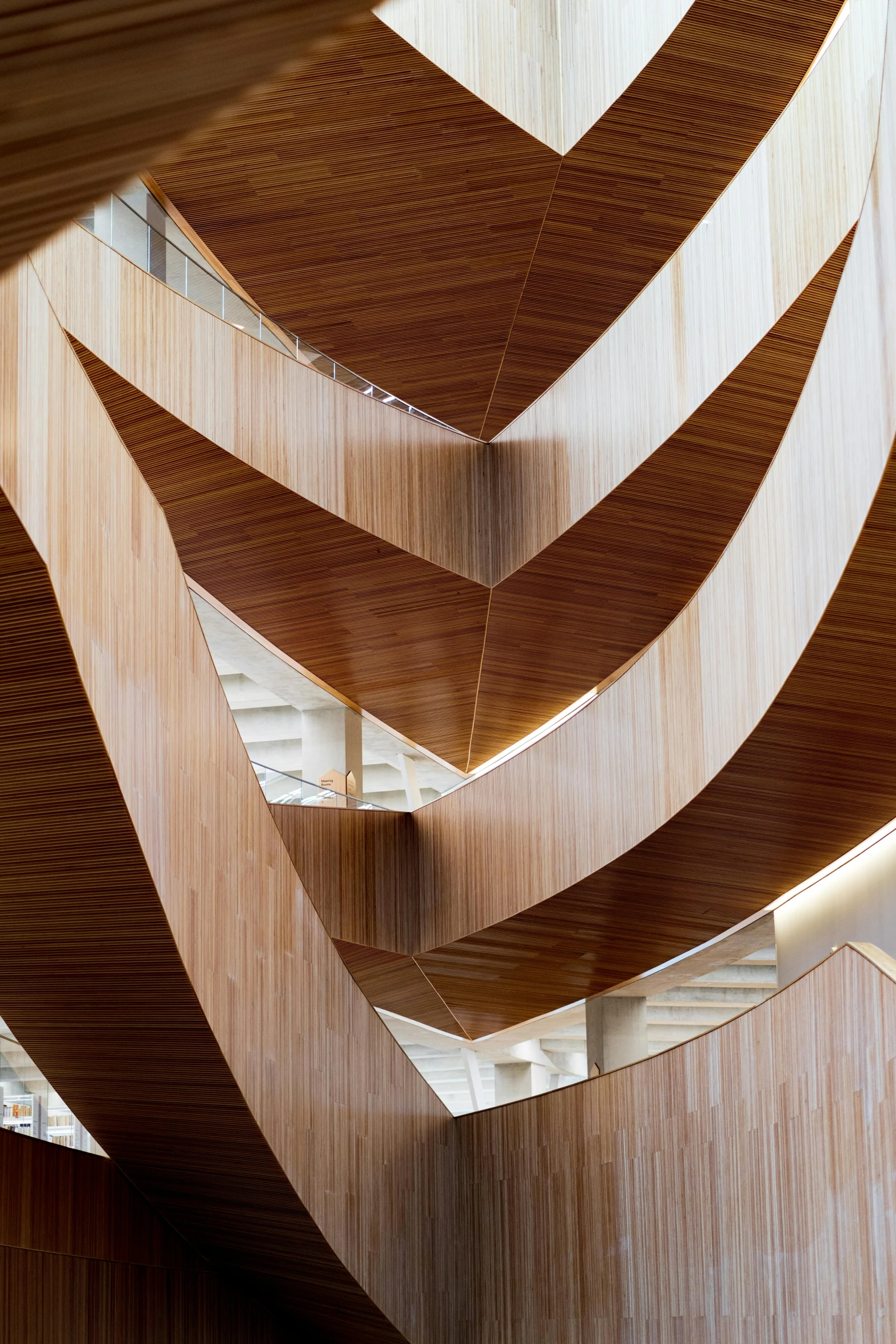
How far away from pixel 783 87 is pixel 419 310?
11.0ft

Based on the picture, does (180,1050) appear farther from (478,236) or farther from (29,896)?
(478,236)

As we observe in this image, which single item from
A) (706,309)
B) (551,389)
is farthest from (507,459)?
(706,309)

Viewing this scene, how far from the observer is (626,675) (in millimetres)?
9508

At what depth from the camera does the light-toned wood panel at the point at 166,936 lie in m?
4.59

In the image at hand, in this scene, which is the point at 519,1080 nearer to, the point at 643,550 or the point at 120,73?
the point at 643,550

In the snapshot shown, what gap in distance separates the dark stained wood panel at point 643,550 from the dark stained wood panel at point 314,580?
346mm

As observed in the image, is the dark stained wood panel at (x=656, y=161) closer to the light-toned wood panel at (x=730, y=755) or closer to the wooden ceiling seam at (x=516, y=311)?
the wooden ceiling seam at (x=516, y=311)

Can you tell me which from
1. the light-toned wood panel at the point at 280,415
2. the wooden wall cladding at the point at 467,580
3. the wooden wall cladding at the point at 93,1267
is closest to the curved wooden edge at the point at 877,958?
the wooden wall cladding at the point at 93,1267

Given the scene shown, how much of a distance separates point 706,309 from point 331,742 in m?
5.61

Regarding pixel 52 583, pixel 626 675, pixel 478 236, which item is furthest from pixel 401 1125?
pixel 478 236

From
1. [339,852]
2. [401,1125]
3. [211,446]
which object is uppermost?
[211,446]

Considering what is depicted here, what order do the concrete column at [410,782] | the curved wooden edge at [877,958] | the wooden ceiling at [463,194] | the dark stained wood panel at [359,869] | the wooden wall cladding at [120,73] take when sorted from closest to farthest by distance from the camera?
the wooden wall cladding at [120,73] → the curved wooden edge at [877,958] → the wooden ceiling at [463,194] → the dark stained wood panel at [359,869] → the concrete column at [410,782]

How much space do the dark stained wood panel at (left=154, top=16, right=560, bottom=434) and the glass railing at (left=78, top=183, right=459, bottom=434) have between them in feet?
2.54

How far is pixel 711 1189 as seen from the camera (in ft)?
22.5
